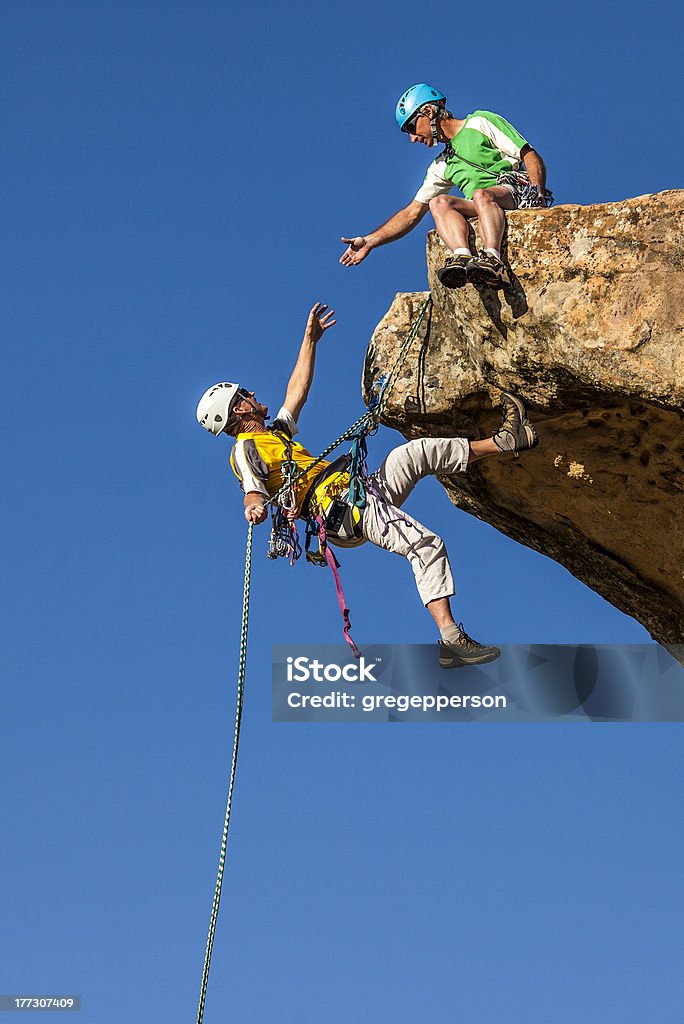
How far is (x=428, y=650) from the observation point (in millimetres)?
11719

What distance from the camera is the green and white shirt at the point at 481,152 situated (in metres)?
10.1

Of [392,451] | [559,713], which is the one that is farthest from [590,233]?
[559,713]

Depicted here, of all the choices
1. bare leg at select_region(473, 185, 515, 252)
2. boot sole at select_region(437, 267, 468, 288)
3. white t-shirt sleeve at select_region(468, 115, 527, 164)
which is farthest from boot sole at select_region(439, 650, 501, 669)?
white t-shirt sleeve at select_region(468, 115, 527, 164)

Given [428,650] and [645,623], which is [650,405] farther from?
[645,623]

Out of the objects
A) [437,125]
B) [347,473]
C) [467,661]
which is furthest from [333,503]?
[437,125]

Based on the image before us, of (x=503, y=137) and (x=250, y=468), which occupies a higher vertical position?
(x=503, y=137)

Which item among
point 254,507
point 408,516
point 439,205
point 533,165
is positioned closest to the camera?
point 439,205

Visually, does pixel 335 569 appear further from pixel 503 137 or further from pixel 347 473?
pixel 503 137

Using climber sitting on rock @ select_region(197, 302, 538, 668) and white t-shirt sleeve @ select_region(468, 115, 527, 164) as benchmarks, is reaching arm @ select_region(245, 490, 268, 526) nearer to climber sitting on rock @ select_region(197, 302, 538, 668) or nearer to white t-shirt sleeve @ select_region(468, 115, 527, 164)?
climber sitting on rock @ select_region(197, 302, 538, 668)

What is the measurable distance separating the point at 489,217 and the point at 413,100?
3.95ft

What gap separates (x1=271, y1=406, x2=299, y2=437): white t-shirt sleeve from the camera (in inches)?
438

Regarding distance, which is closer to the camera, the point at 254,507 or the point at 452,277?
the point at 452,277

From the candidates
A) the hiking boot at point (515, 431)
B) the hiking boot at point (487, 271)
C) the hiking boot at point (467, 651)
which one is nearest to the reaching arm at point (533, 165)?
the hiking boot at point (487, 271)

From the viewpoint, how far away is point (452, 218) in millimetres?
9820
